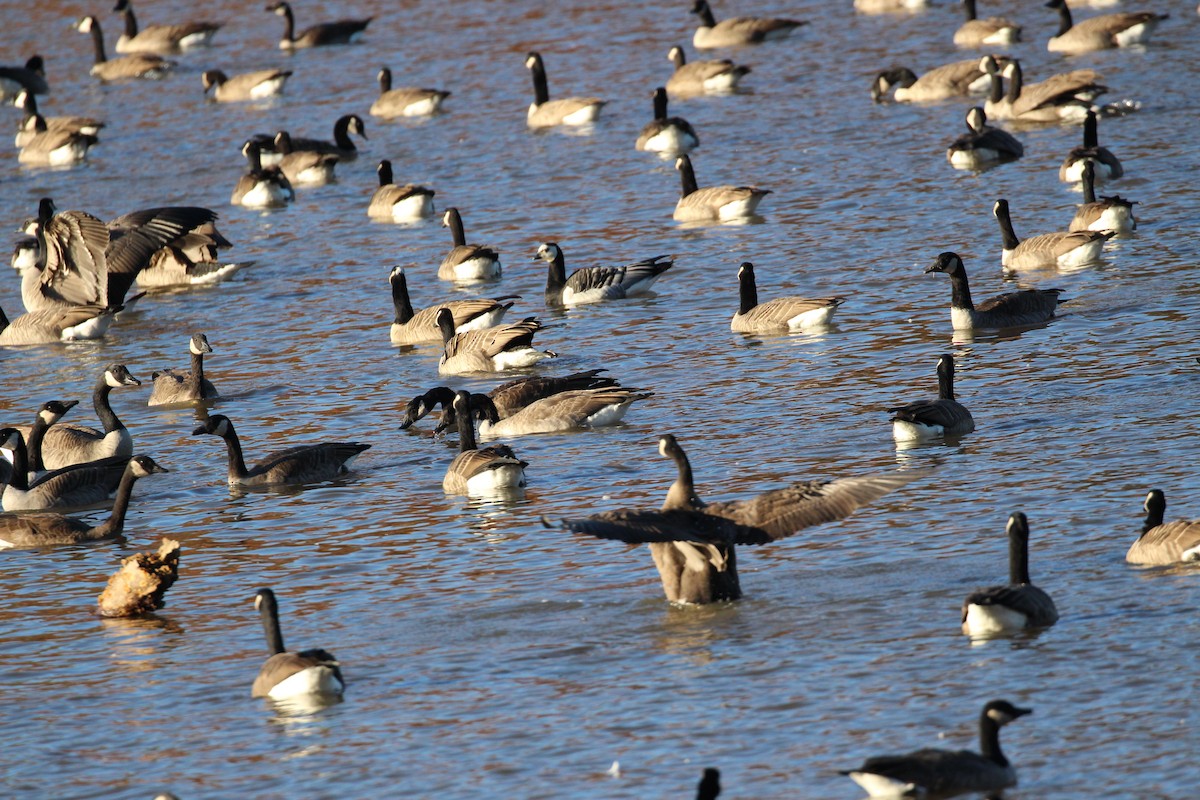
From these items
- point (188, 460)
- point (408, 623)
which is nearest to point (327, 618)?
point (408, 623)

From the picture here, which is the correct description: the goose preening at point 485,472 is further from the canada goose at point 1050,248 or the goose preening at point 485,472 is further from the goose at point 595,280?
the canada goose at point 1050,248

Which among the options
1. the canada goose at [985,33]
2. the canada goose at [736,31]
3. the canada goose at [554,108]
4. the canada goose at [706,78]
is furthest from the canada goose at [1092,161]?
the canada goose at [736,31]

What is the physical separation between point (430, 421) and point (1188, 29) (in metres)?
22.8

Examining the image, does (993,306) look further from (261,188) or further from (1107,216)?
(261,188)

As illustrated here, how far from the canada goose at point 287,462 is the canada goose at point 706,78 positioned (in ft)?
67.4

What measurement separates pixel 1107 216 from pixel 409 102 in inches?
653

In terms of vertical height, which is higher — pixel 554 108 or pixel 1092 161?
pixel 554 108

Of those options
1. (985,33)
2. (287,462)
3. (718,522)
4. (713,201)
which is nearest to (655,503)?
(718,522)

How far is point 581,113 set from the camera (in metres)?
33.1

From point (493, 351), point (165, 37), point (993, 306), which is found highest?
point (165, 37)

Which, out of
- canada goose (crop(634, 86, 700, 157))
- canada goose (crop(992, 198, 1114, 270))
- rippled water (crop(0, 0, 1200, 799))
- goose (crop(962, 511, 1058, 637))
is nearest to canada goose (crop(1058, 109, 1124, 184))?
rippled water (crop(0, 0, 1200, 799))

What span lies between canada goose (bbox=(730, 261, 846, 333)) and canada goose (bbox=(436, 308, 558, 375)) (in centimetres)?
216

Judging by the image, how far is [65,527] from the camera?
586 inches

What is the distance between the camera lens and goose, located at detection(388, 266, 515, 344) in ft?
67.7
